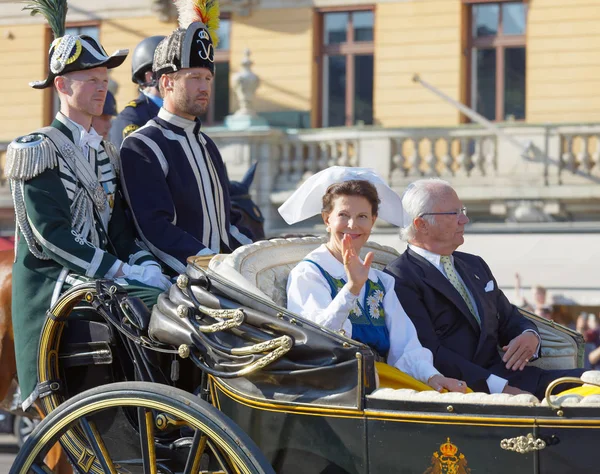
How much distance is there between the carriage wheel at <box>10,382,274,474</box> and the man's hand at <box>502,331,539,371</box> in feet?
4.00

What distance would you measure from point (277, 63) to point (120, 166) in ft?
50.0

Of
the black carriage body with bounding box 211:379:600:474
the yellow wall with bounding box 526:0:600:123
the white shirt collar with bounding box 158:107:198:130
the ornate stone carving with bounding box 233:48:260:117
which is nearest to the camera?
the black carriage body with bounding box 211:379:600:474

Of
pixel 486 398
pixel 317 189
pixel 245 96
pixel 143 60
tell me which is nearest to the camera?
pixel 486 398

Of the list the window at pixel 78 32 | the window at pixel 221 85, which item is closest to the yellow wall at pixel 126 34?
the window at pixel 78 32

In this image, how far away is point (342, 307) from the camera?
153 inches

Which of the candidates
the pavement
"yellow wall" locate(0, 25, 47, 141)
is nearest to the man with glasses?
the pavement

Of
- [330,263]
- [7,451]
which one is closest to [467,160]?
[7,451]

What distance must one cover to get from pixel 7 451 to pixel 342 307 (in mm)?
6896

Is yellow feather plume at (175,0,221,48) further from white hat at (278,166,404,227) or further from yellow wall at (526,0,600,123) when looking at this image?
yellow wall at (526,0,600,123)

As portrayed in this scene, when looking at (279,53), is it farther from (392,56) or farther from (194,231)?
(194,231)

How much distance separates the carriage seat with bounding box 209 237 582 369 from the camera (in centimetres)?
416

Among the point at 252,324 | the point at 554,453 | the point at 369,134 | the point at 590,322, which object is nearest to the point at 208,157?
the point at 252,324

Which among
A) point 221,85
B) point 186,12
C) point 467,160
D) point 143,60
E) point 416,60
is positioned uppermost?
point 416,60

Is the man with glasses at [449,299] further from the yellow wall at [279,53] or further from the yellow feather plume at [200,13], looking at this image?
the yellow wall at [279,53]
